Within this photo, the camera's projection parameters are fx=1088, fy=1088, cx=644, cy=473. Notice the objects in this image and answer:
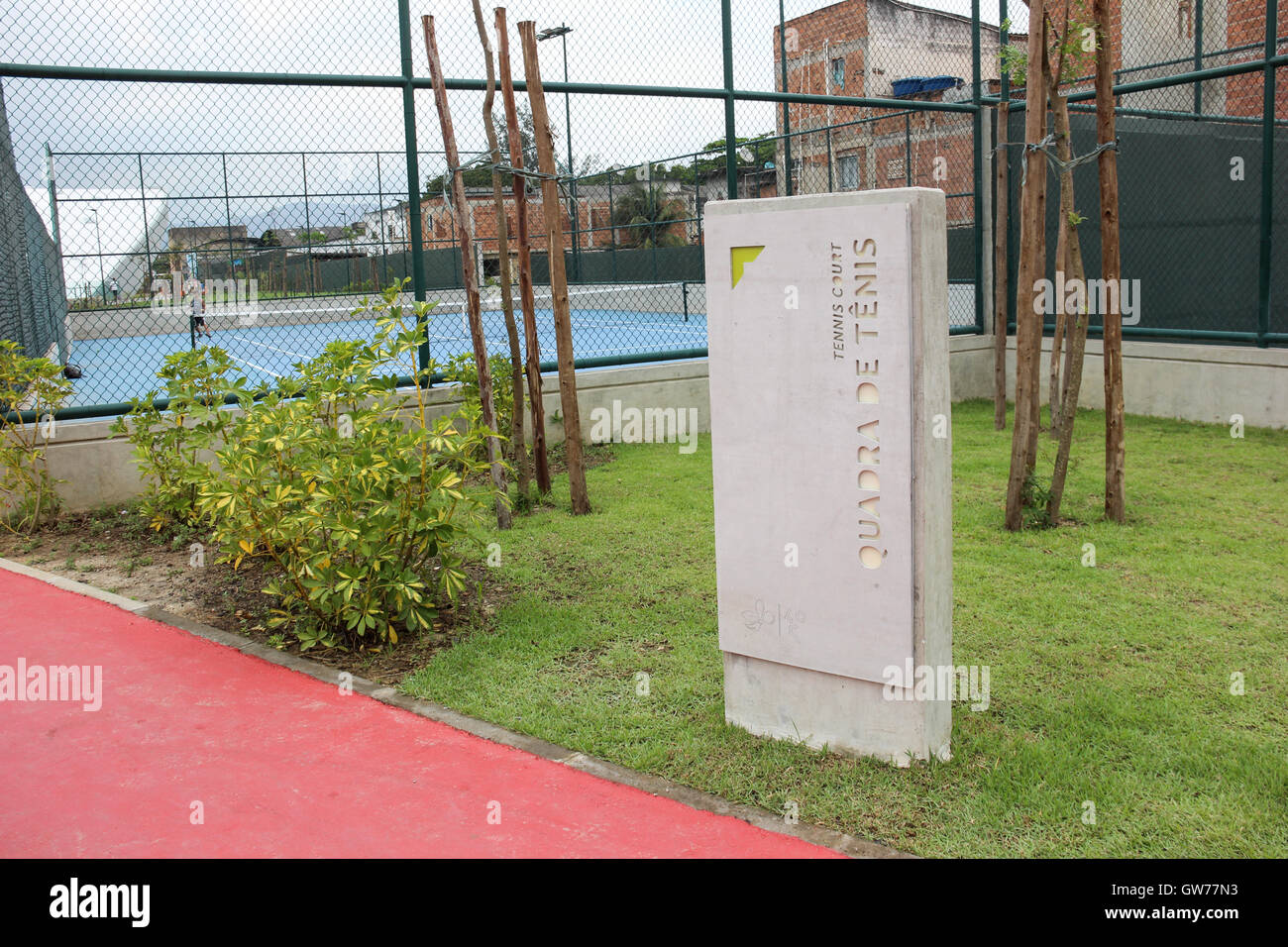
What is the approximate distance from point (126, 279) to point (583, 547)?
9.54m

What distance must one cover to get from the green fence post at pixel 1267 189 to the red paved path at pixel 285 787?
8156 millimetres

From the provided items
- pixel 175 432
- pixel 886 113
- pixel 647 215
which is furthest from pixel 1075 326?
pixel 647 215

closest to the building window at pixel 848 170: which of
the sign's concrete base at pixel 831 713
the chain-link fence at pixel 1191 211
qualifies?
the chain-link fence at pixel 1191 211

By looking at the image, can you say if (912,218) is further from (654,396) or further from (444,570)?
(654,396)

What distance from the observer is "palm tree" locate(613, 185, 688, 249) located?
2156 centimetres

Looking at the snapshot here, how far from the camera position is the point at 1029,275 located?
637 centimetres

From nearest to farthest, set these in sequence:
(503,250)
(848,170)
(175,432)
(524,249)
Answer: (175,432), (524,249), (503,250), (848,170)

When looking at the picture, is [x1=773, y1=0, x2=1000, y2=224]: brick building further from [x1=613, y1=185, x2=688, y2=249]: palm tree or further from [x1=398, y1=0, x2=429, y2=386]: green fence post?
[x1=398, y1=0, x2=429, y2=386]: green fence post

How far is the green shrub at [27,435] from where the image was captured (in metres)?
7.21

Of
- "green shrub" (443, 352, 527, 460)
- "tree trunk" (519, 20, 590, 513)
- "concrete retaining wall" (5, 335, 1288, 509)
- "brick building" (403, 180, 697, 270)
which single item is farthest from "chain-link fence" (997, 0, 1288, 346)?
"brick building" (403, 180, 697, 270)

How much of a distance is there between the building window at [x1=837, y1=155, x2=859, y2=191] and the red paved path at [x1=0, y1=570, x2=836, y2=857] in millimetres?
13405

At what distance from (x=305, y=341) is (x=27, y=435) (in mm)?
13721

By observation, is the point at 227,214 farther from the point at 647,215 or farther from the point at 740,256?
the point at 647,215

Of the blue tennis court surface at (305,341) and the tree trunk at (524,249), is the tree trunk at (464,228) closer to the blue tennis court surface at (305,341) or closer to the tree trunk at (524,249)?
the tree trunk at (524,249)
